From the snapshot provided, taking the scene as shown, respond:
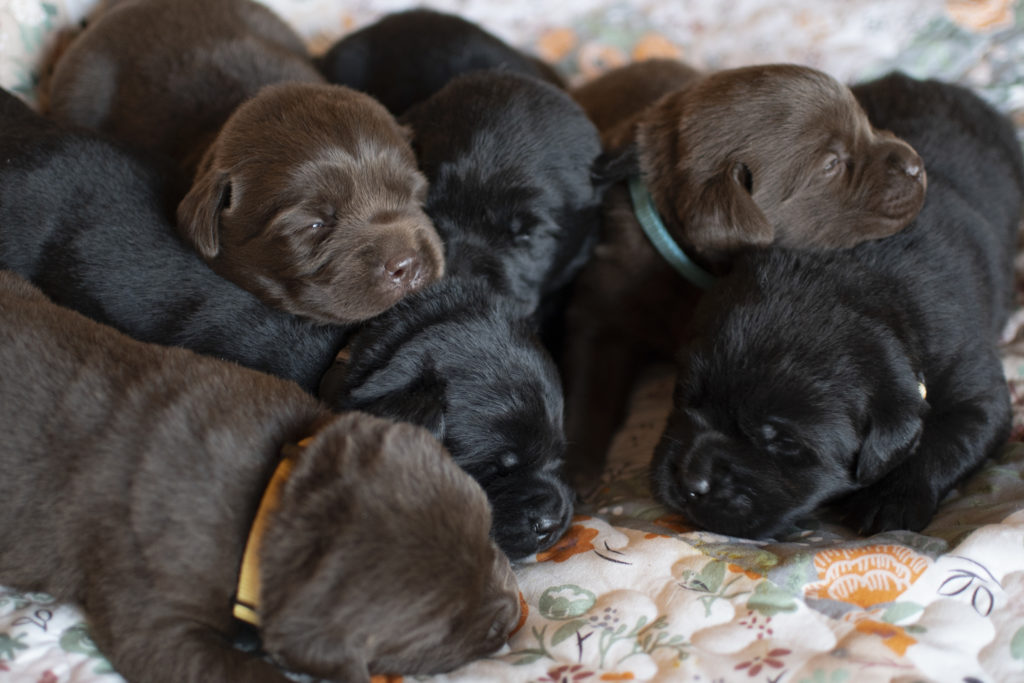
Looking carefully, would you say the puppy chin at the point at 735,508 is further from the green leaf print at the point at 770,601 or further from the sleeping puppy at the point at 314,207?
the sleeping puppy at the point at 314,207

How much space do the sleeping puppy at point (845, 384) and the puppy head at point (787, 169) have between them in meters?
0.11

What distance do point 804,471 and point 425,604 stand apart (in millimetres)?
1150

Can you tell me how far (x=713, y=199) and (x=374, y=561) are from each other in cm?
166

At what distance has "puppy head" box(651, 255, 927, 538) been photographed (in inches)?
89.2

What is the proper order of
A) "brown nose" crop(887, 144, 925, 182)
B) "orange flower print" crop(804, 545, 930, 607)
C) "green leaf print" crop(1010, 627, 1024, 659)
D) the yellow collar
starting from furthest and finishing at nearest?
"brown nose" crop(887, 144, 925, 182) < "orange flower print" crop(804, 545, 930, 607) < "green leaf print" crop(1010, 627, 1024, 659) < the yellow collar

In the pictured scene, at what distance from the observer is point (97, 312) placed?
2.56m

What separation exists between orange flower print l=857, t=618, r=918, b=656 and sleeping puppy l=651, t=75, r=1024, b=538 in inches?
17.9

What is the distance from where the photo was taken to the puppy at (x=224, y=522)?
67.5 inches

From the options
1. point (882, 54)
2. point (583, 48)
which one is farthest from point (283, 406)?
point (882, 54)

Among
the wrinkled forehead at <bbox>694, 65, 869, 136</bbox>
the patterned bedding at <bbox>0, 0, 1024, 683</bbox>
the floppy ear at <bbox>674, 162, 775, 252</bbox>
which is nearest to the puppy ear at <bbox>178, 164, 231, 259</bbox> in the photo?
the patterned bedding at <bbox>0, 0, 1024, 683</bbox>

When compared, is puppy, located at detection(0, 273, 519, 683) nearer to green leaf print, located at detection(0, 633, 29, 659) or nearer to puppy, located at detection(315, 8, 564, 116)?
green leaf print, located at detection(0, 633, 29, 659)

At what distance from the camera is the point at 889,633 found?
1.90 m

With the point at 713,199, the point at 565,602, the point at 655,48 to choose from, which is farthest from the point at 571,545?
the point at 655,48

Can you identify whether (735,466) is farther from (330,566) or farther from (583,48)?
(583,48)
